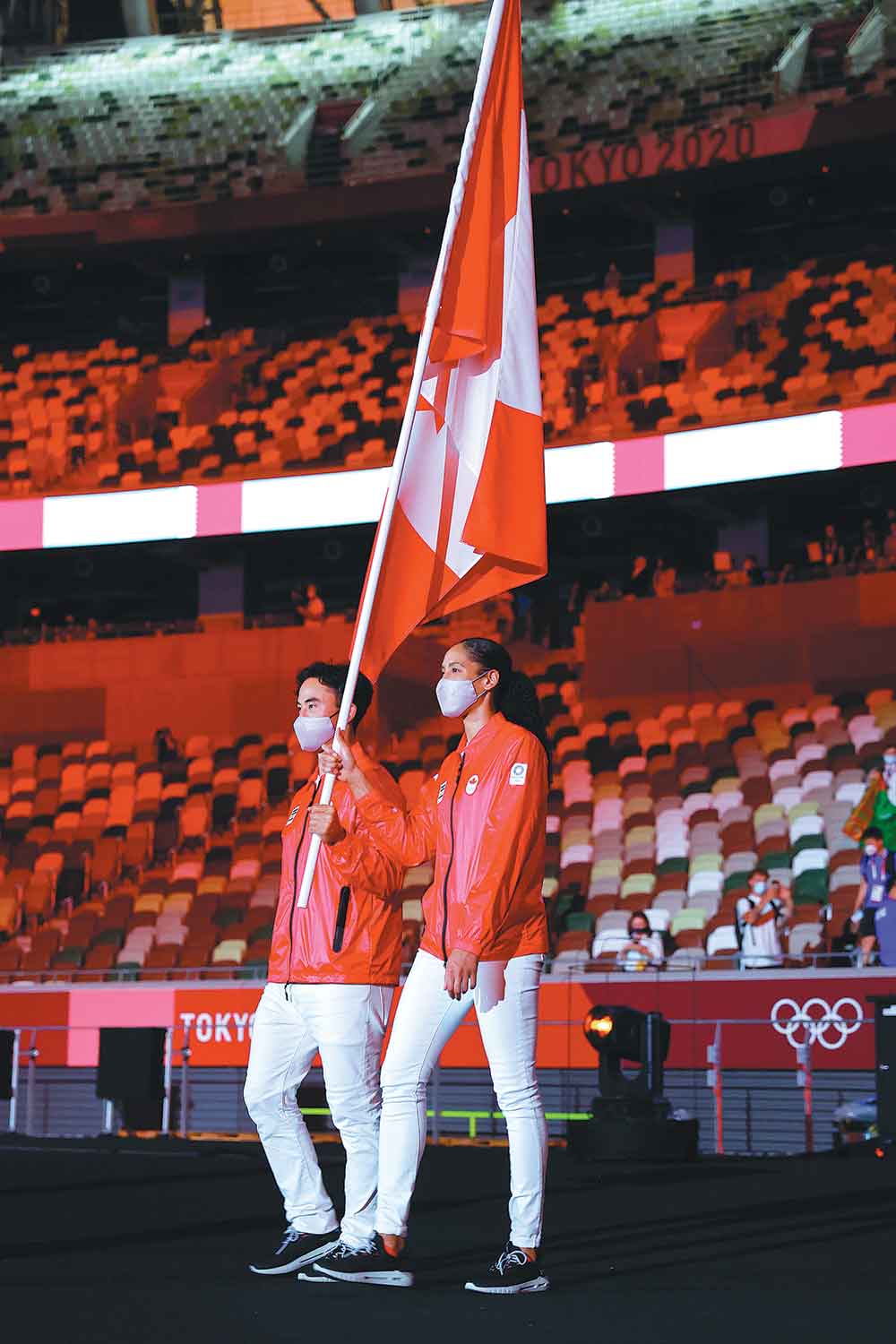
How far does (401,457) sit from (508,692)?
752mm

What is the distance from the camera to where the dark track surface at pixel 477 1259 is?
4250 mm

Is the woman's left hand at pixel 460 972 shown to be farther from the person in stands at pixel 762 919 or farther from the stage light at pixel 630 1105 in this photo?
the person in stands at pixel 762 919

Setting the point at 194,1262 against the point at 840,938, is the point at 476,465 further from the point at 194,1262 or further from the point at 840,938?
the point at 840,938

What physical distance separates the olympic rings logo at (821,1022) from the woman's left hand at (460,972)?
297 inches

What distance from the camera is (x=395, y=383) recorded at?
20359 mm

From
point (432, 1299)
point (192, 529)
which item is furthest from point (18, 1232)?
point (192, 529)

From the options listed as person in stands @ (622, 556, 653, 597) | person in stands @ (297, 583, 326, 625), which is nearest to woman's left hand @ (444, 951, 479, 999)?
person in stands @ (297, 583, 326, 625)

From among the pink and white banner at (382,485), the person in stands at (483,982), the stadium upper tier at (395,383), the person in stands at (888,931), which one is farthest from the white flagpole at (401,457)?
the stadium upper tier at (395,383)

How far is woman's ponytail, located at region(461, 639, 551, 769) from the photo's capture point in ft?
17.5

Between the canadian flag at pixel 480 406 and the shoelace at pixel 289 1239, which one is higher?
the canadian flag at pixel 480 406

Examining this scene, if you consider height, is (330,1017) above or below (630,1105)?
above

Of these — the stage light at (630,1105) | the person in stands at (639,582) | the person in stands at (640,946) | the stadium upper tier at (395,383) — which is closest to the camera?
the stage light at (630,1105)

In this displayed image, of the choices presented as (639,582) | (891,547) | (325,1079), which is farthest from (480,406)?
(639,582)

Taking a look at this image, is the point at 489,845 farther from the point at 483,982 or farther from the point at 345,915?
the point at 345,915
